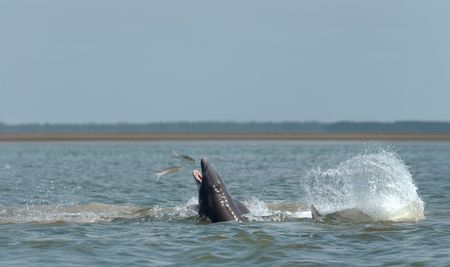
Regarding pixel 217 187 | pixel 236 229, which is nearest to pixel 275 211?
pixel 217 187

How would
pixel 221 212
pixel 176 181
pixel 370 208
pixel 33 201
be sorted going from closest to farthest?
pixel 221 212 → pixel 370 208 → pixel 33 201 → pixel 176 181

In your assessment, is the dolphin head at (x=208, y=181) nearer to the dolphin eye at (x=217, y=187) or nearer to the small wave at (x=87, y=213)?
the dolphin eye at (x=217, y=187)

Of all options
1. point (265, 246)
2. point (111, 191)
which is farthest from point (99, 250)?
point (111, 191)

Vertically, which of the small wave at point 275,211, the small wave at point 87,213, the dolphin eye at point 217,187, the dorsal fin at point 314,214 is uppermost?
the dolphin eye at point 217,187

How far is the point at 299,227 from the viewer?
1958 cm

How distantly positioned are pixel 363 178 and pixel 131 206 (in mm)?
8306

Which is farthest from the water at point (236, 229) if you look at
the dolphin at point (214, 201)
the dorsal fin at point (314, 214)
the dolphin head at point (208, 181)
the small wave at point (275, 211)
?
the dolphin head at point (208, 181)

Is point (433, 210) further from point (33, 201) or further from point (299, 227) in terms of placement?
point (33, 201)

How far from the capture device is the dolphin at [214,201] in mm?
20344

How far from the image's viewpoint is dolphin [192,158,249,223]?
2034 cm

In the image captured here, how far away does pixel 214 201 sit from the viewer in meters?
20.5

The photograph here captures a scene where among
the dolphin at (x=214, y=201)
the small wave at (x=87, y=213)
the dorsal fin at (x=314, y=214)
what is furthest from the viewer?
the small wave at (x=87, y=213)

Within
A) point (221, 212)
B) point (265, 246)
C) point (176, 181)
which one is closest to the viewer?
point (265, 246)

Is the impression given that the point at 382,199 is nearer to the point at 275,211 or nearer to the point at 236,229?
the point at 275,211
